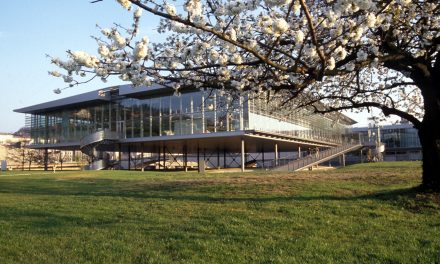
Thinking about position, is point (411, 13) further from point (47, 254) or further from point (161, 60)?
point (47, 254)

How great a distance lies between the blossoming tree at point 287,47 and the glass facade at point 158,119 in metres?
17.7

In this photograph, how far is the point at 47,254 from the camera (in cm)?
727

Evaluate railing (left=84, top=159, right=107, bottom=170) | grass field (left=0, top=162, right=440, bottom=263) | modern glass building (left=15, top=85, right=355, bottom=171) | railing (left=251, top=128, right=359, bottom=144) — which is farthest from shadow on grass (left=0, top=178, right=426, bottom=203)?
railing (left=84, top=159, right=107, bottom=170)

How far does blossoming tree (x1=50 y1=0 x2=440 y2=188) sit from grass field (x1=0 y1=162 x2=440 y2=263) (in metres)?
2.48

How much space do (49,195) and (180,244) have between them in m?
8.84

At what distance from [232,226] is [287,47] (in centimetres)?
467

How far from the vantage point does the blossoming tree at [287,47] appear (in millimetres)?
6633

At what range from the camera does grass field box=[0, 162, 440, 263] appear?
7.01m

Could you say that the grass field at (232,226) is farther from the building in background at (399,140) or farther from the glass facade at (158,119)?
the building in background at (399,140)

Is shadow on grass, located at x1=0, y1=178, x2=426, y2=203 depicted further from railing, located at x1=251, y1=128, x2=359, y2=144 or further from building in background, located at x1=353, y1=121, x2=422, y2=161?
building in background, located at x1=353, y1=121, x2=422, y2=161

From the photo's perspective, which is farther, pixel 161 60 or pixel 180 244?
pixel 161 60

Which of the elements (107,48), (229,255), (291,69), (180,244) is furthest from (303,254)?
(107,48)

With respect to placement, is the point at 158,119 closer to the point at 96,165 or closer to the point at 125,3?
the point at 96,165

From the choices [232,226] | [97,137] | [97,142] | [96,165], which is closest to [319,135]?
[97,142]
